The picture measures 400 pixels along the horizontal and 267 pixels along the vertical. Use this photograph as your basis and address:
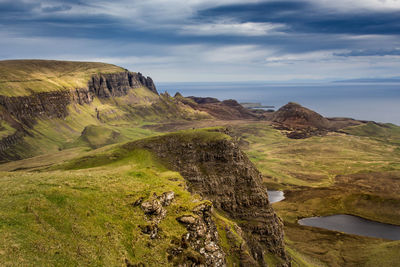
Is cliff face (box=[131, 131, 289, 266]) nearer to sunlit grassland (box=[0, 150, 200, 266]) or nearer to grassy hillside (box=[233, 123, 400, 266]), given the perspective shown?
grassy hillside (box=[233, 123, 400, 266])

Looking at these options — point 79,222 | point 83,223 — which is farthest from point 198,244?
point 79,222

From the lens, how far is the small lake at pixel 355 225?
123188mm

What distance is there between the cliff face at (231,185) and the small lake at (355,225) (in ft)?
215

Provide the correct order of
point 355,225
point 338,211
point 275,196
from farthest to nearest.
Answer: point 275,196 → point 338,211 → point 355,225

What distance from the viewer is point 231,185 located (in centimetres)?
7675

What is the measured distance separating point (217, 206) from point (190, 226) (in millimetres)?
33256

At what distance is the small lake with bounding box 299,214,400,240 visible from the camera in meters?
123

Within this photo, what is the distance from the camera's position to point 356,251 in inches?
4006

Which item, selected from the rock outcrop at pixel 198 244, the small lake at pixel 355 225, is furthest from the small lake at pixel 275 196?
the rock outcrop at pixel 198 244

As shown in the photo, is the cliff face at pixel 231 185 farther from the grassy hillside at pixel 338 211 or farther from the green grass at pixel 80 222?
the green grass at pixel 80 222

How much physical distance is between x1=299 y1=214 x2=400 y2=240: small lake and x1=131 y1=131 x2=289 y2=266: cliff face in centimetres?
6568

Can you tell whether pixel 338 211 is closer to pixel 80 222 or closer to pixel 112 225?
pixel 112 225

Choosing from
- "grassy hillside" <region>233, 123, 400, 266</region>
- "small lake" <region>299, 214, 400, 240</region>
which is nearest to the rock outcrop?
"grassy hillside" <region>233, 123, 400, 266</region>

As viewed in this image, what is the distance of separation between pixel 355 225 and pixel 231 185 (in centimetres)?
9030
